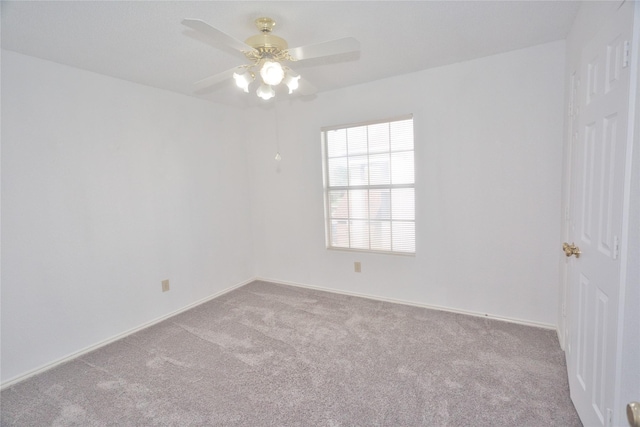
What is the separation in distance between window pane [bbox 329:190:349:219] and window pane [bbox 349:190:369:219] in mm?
64

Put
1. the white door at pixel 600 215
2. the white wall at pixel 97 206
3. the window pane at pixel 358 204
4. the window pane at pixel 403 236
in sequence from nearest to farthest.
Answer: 1. the white door at pixel 600 215
2. the white wall at pixel 97 206
3. the window pane at pixel 403 236
4. the window pane at pixel 358 204

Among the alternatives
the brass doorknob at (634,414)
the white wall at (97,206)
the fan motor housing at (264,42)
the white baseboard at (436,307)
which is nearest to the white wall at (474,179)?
the white baseboard at (436,307)

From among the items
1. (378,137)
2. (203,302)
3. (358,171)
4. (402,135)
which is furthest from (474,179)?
(203,302)

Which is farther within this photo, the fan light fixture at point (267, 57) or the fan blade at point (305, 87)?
the fan blade at point (305, 87)

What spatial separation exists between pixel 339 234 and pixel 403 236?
779mm

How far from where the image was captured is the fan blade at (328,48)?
161cm

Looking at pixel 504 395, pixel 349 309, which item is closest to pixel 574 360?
pixel 504 395

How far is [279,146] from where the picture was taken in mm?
3971

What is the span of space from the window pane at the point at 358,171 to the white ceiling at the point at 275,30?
0.98 m

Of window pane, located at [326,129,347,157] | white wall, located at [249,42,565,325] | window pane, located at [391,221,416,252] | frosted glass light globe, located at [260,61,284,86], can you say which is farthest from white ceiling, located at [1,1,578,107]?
window pane, located at [391,221,416,252]

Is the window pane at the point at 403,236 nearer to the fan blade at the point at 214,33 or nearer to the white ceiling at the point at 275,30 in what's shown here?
the white ceiling at the point at 275,30

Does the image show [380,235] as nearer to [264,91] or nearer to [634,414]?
[264,91]

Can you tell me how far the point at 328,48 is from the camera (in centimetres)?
170

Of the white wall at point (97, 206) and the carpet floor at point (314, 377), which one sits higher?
the white wall at point (97, 206)
